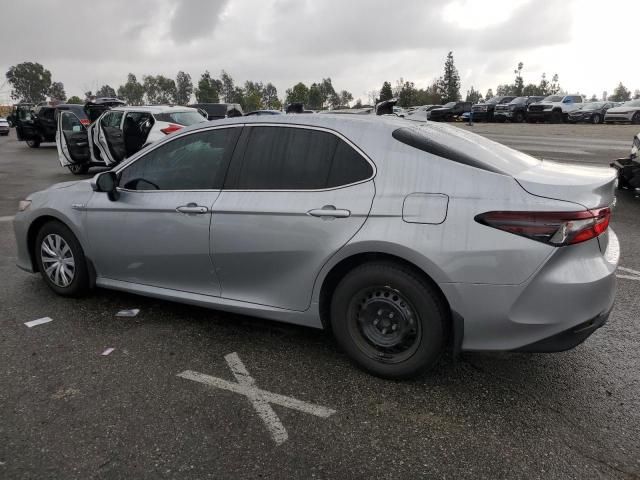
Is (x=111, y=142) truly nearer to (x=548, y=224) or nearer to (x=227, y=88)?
(x=548, y=224)

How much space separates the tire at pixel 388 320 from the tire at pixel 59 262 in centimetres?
235

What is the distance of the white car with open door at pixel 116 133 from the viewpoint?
39.3ft

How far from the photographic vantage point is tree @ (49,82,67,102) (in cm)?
15488

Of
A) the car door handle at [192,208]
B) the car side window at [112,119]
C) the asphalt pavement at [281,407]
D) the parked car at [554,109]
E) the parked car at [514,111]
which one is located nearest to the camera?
the asphalt pavement at [281,407]

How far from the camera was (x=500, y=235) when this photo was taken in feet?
8.64

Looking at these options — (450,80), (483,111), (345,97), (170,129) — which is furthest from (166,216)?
(345,97)

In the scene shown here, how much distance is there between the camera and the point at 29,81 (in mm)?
151250

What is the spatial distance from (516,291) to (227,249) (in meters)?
1.82

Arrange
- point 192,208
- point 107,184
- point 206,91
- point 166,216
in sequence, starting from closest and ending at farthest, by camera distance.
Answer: point 192,208
point 166,216
point 107,184
point 206,91

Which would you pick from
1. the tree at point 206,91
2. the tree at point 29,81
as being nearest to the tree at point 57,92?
the tree at point 29,81

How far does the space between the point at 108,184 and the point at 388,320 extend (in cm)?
238

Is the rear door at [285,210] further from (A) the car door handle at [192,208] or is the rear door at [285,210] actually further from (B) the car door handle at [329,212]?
(A) the car door handle at [192,208]

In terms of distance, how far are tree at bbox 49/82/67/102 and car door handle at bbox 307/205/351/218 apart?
17487 centimetres

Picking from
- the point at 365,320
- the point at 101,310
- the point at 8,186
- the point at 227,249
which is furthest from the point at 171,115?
the point at 365,320
